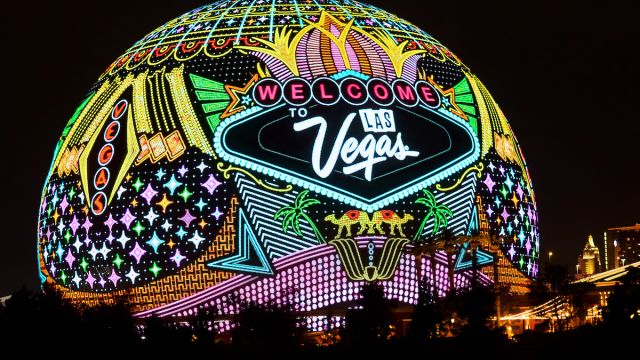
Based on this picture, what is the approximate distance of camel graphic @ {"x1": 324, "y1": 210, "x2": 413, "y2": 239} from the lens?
6056 centimetres

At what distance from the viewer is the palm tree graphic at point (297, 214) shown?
60281 millimetres

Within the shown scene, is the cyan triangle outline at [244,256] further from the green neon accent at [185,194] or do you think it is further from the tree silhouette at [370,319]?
the tree silhouette at [370,319]

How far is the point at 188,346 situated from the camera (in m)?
49.4

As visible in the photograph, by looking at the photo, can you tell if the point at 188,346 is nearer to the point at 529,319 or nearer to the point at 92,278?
the point at 92,278

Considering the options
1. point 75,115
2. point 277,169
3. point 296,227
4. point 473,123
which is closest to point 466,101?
point 473,123

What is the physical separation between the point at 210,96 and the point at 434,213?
345 inches

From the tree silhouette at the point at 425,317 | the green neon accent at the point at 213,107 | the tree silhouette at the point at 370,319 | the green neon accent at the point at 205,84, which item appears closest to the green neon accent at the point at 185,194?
the green neon accent at the point at 213,107

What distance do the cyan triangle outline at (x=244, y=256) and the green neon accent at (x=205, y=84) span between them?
445 cm

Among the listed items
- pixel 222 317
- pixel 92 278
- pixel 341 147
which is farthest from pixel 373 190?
pixel 92 278

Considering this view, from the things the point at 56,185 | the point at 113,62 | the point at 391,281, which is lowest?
the point at 391,281

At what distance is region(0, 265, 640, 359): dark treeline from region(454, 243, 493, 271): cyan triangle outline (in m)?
2.63

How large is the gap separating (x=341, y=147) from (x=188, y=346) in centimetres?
1346

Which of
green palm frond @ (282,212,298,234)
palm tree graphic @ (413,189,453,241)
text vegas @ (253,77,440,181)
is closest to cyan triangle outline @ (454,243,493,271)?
palm tree graphic @ (413,189,453,241)

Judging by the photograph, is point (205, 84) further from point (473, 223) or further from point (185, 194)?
point (473, 223)
